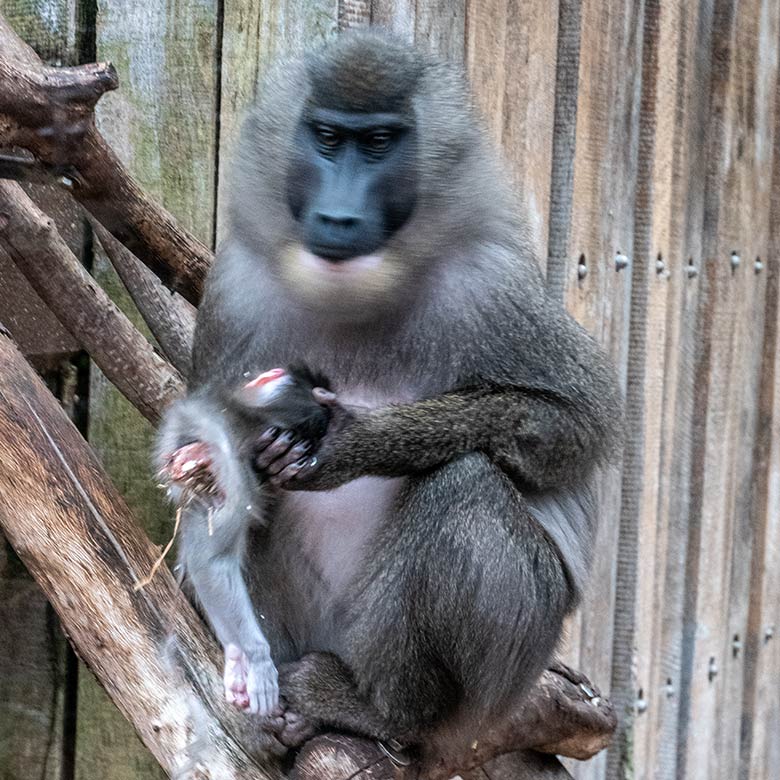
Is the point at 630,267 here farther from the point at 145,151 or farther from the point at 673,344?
the point at 145,151

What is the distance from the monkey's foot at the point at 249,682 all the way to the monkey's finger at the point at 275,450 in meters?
0.48

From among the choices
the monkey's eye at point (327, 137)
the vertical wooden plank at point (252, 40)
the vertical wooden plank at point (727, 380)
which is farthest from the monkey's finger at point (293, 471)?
the vertical wooden plank at point (727, 380)

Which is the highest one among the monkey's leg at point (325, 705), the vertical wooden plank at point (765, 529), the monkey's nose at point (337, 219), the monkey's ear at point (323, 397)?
the monkey's nose at point (337, 219)

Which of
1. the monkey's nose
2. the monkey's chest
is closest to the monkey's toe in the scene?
the monkey's chest

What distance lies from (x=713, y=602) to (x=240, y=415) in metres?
2.85

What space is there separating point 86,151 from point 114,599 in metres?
1.23

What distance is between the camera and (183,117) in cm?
405

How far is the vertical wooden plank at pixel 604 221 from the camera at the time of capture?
14.5 ft

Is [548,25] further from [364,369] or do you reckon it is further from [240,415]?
[240,415]

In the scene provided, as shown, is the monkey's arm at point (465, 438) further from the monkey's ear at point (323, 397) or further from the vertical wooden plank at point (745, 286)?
the vertical wooden plank at point (745, 286)

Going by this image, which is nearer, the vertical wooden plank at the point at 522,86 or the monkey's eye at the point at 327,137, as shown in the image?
the monkey's eye at the point at 327,137

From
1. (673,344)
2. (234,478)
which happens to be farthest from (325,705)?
(673,344)

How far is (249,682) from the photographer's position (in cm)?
320

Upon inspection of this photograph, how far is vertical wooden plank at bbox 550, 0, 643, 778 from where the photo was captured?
4418 mm
